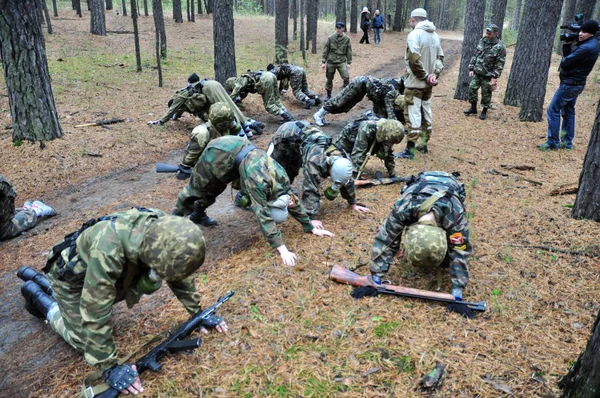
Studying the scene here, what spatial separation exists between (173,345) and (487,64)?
10.5m

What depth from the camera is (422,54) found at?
25.0ft

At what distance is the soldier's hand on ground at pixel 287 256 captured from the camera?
4449 millimetres

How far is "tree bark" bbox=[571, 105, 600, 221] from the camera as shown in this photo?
187 inches

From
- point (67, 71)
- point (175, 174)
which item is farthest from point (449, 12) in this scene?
point (175, 174)

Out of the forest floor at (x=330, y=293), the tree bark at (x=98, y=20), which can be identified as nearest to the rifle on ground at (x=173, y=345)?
the forest floor at (x=330, y=293)

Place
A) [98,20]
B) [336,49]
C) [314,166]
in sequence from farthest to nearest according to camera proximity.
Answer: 1. [98,20]
2. [336,49]
3. [314,166]

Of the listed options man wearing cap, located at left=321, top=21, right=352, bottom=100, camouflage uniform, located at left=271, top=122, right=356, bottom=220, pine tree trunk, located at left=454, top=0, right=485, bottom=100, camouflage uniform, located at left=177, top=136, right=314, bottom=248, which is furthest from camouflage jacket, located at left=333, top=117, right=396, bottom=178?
pine tree trunk, located at left=454, top=0, right=485, bottom=100

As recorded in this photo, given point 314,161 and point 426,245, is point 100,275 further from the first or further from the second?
point 314,161

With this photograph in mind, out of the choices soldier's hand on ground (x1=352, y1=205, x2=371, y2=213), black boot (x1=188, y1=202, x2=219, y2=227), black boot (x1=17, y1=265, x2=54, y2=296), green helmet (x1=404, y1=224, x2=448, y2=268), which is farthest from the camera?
soldier's hand on ground (x1=352, y1=205, x2=371, y2=213)

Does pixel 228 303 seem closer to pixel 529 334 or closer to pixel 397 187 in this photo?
pixel 529 334

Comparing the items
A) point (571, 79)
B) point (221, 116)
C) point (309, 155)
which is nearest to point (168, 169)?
point (221, 116)

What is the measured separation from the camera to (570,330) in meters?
3.40

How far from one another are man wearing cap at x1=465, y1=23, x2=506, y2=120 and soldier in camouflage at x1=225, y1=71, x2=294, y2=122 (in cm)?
505

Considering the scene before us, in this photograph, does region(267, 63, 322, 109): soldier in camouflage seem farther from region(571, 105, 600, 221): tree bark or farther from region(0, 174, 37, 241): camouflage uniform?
region(571, 105, 600, 221): tree bark
